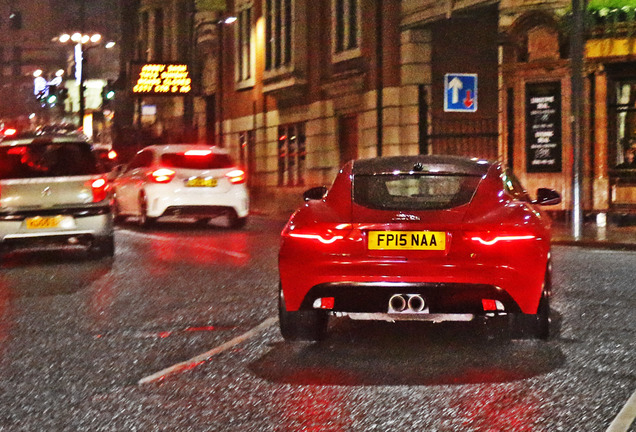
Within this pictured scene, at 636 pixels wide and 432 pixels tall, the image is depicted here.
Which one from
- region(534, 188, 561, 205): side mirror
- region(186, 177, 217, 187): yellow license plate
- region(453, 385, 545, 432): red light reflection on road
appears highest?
region(534, 188, 561, 205): side mirror

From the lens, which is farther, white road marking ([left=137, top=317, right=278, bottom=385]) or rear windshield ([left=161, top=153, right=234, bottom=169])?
rear windshield ([left=161, top=153, right=234, bottom=169])

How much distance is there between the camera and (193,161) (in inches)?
774

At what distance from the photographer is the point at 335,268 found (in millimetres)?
7094

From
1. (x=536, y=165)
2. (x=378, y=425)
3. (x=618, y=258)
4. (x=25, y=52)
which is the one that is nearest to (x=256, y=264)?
(x=618, y=258)

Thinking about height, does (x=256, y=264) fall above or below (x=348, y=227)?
below

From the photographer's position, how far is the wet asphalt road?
5.50m

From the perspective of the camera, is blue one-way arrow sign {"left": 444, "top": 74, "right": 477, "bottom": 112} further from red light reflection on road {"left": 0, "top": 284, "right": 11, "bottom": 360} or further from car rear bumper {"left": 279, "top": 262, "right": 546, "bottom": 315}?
car rear bumper {"left": 279, "top": 262, "right": 546, "bottom": 315}

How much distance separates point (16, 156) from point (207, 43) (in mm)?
31580

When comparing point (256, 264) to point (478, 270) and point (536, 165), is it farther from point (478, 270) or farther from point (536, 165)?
point (536, 165)

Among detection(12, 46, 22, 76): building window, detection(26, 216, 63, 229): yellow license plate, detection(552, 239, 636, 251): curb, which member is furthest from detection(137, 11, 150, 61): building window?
detection(12, 46, 22, 76): building window

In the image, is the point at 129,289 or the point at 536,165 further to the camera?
the point at 536,165

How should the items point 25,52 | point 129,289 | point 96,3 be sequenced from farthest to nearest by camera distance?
point 25,52, point 96,3, point 129,289

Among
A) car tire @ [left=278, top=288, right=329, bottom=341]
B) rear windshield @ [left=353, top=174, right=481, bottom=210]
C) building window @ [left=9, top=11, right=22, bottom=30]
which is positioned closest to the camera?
rear windshield @ [left=353, top=174, right=481, bottom=210]

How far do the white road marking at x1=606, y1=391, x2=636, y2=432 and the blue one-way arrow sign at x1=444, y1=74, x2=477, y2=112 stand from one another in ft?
48.2
